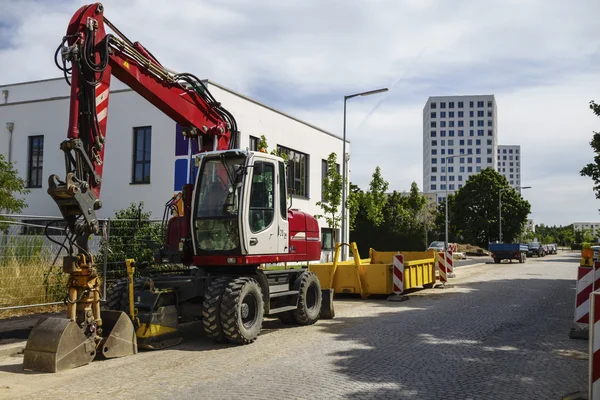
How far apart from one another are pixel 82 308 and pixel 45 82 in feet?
87.1

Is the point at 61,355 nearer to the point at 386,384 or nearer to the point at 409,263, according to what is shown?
the point at 386,384

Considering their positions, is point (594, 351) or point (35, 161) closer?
point (594, 351)

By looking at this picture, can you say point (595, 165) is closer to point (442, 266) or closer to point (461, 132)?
point (442, 266)

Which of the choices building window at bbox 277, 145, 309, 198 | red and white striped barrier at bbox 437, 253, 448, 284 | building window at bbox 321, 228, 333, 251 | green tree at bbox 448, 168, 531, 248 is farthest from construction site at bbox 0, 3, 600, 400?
green tree at bbox 448, 168, 531, 248

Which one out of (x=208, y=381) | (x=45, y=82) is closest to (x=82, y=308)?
(x=208, y=381)

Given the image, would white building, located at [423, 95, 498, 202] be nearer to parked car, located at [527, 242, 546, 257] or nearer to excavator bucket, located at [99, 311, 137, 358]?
parked car, located at [527, 242, 546, 257]

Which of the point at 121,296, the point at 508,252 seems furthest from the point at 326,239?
the point at 121,296

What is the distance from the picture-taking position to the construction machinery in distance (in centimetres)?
745

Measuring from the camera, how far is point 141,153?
76.6ft

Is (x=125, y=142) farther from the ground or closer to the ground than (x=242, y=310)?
farther from the ground

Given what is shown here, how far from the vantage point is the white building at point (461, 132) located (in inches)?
5960

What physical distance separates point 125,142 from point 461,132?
140 m

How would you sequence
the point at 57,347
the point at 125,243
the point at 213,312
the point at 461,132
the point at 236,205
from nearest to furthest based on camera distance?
the point at 57,347, the point at 213,312, the point at 236,205, the point at 125,243, the point at 461,132

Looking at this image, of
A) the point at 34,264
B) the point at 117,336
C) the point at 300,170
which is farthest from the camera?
the point at 300,170
